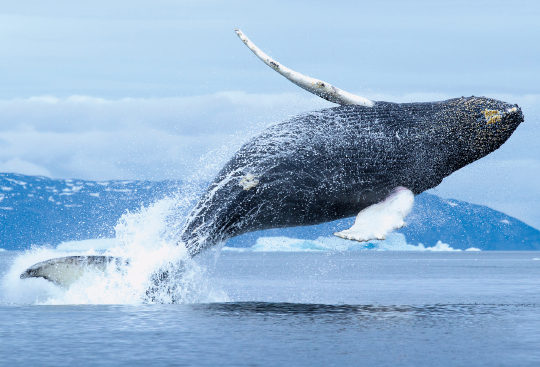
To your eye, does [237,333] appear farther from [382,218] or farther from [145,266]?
[382,218]

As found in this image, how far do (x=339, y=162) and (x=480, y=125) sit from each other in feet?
Result: 8.32

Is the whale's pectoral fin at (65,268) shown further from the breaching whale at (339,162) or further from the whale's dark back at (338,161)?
the whale's dark back at (338,161)

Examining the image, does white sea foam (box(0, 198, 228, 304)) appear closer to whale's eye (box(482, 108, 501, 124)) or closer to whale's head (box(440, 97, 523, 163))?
whale's head (box(440, 97, 523, 163))

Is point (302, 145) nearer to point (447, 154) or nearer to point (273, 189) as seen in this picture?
point (273, 189)

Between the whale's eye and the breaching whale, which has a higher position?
the whale's eye

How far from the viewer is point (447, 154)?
11711 mm

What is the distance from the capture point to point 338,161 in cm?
1120

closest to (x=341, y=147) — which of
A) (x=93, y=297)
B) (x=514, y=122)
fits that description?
(x=514, y=122)

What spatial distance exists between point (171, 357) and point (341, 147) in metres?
4.16

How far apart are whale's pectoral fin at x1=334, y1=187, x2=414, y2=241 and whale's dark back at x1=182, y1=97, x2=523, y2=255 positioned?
9.8 inches

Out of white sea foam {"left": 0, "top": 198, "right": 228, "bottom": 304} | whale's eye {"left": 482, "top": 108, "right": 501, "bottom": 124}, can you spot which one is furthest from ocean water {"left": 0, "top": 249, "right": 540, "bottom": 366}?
whale's eye {"left": 482, "top": 108, "right": 501, "bottom": 124}

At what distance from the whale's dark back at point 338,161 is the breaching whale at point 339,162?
0.02 m

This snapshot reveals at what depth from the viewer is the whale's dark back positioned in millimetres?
11195

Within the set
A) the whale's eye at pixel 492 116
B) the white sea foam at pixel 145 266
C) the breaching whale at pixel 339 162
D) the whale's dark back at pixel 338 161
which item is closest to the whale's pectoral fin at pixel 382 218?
the breaching whale at pixel 339 162
